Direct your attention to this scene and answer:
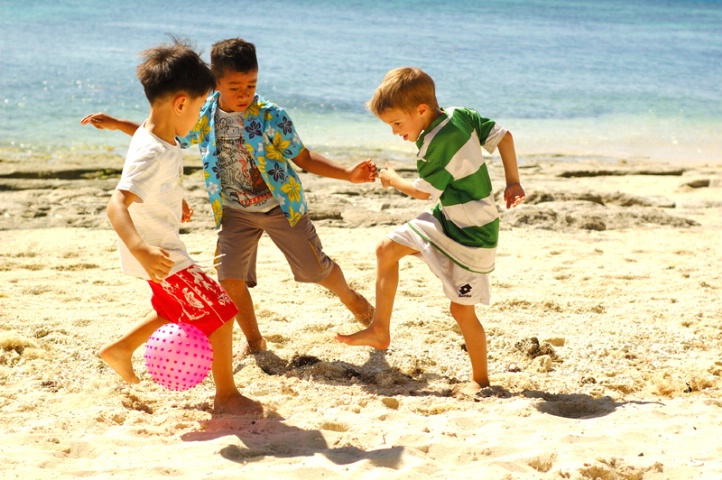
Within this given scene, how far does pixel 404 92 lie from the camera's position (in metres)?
3.42

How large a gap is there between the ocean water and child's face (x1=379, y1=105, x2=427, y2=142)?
1.77 meters

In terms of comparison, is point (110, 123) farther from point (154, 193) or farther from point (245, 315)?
point (245, 315)

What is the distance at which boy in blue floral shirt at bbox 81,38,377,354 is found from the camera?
12.5 ft

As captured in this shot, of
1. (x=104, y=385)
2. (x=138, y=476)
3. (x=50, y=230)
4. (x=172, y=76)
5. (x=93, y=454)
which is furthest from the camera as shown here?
(x=50, y=230)

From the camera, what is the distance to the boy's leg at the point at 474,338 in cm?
363

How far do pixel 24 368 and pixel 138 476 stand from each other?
135 centimetres

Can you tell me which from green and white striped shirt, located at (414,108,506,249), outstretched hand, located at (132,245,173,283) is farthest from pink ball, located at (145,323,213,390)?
green and white striped shirt, located at (414,108,506,249)

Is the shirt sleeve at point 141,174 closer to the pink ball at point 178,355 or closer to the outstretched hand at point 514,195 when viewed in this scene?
the pink ball at point 178,355

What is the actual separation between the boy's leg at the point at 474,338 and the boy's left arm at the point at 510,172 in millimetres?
512

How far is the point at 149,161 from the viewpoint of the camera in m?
3.05

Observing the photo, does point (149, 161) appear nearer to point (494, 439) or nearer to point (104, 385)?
point (104, 385)

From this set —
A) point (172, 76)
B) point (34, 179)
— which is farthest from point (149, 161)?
point (34, 179)

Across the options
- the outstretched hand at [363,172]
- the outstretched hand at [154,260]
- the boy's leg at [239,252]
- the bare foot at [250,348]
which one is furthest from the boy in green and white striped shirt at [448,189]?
the outstretched hand at [154,260]

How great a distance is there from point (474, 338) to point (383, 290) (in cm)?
46
